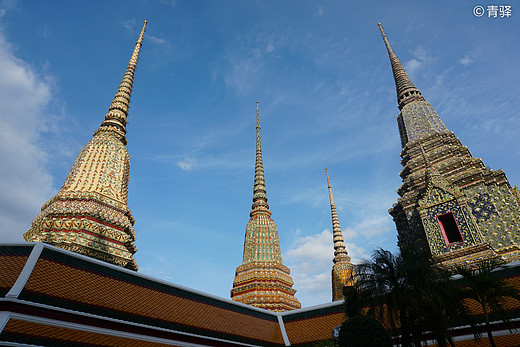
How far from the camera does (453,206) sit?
18328 millimetres

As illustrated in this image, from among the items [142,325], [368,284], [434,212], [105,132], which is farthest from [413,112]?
[142,325]

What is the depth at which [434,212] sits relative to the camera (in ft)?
61.7

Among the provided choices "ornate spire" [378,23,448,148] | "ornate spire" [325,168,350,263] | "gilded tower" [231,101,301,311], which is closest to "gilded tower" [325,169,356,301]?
"ornate spire" [325,168,350,263]

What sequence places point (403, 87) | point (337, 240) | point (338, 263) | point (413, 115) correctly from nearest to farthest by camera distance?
point (413, 115) < point (403, 87) < point (338, 263) < point (337, 240)

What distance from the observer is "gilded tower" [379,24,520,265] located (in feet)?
55.1

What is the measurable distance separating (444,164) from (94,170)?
21.5 m

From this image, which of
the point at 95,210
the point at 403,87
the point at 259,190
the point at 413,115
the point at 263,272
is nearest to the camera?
the point at 95,210

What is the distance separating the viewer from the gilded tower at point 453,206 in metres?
16.8

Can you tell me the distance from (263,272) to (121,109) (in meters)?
14.9

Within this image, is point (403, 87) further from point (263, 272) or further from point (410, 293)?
point (410, 293)

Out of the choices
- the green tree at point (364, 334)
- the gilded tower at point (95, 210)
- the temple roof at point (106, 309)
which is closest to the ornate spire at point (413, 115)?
the temple roof at point (106, 309)

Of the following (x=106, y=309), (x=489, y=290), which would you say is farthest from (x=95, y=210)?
(x=489, y=290)

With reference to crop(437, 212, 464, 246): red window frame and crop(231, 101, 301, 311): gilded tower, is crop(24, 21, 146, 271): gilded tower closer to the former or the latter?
crop(231, 101, 301, 311): gilded tower

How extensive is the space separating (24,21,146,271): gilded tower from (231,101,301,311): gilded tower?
7.96 metres
